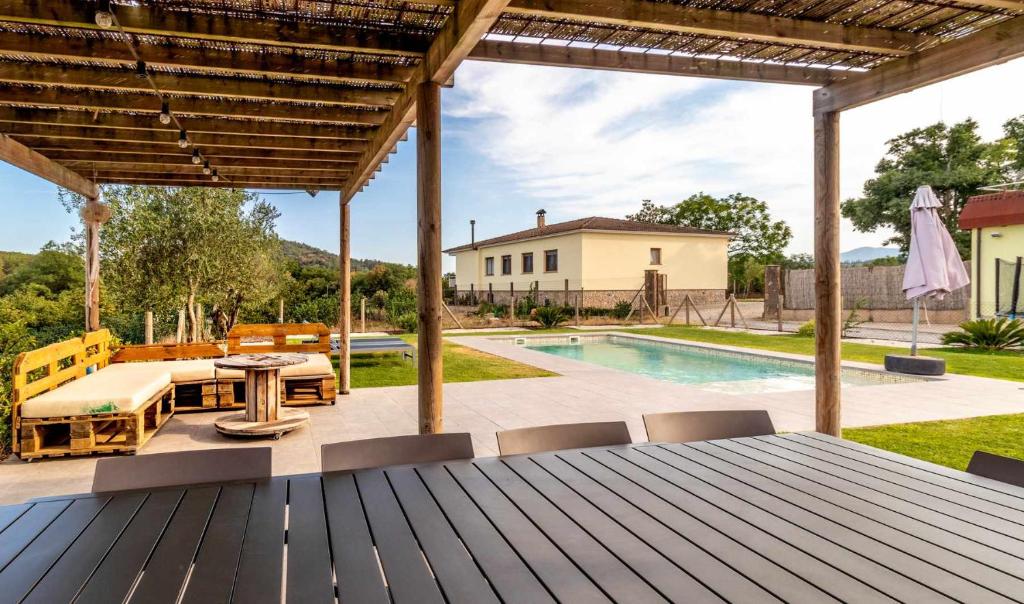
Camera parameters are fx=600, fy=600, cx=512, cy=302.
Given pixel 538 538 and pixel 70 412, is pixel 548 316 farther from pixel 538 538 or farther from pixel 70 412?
pixel 538 538

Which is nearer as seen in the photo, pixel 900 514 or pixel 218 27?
pixel 900 514

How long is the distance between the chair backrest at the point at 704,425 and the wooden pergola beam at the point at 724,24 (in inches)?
80.4

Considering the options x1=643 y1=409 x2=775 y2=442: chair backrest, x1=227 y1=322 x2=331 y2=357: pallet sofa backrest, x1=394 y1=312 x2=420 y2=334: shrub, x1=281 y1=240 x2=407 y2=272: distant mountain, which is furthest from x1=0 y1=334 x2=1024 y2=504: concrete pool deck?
x1=281 y1=240 x2=407 y2=272: distant mountain

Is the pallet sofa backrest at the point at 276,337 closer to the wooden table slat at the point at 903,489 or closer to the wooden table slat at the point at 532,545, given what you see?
the wooden table slat at the point at 532,545

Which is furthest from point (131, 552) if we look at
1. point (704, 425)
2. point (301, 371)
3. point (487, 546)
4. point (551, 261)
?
point (551, 261)

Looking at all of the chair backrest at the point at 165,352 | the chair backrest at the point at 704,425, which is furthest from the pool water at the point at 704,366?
the chair backrest at the point at 165,352

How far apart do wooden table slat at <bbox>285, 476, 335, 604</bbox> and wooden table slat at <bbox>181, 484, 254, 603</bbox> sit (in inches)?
5.1

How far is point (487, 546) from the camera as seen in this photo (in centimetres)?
158

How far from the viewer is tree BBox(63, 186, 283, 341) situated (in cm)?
975

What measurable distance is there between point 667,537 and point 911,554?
0.61 metres

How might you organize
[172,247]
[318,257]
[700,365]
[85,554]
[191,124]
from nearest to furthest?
[85,554]
[191,124]
[172,247]
[700,365]
[318,257]

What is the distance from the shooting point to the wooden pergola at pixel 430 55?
10.5ft

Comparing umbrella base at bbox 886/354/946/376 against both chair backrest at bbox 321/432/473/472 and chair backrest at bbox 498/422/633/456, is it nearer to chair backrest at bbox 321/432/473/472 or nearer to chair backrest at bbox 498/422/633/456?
chair backrest at bbox 498/422/633/456

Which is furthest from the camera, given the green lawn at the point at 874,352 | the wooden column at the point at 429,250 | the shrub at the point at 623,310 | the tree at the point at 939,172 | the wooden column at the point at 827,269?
the tree at the point at 939,172
